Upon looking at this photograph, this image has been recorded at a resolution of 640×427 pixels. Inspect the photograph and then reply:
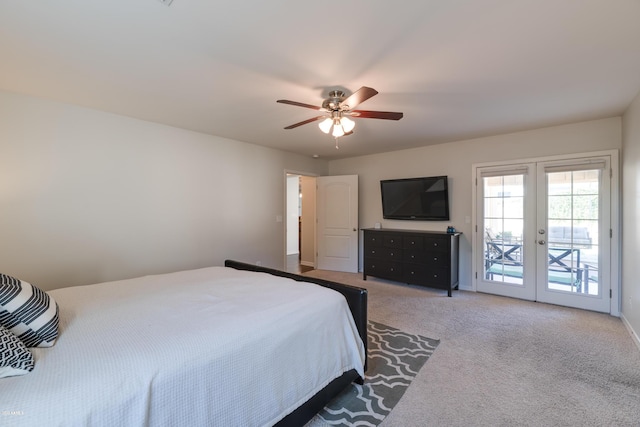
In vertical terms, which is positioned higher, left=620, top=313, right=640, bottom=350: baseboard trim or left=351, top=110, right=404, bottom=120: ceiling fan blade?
left=351, top=110, right=404, bottom=120: ceiling fan blade

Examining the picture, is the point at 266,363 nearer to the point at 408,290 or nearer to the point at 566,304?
the point at 408,290

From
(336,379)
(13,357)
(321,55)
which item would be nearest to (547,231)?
(336,379)

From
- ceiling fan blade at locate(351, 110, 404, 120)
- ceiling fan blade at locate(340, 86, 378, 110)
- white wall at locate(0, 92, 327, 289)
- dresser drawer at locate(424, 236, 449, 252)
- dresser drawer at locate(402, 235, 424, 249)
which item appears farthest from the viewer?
dresser drawer at locate(402, 235, 424, 249)

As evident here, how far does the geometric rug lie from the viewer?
1.80 metres

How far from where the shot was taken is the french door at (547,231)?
11.5 ft

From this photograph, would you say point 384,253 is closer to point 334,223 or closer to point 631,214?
point 334,223

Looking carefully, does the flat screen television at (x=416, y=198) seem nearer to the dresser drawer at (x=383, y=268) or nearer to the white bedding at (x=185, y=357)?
the dresser drawer at (x=383, y=268)

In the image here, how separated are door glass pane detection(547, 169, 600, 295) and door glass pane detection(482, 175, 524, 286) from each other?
338 mm

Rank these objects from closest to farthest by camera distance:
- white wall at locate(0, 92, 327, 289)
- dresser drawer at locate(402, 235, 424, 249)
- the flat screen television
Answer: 1. white wall at locate(0, 92, 327, 289)
2. dresser drawer at locate(402, 235, 424, 249)
3. the flat screen television

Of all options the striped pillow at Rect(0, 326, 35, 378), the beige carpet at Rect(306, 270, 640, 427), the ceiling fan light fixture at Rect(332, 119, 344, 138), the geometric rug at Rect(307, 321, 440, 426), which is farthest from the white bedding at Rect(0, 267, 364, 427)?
the ceiling fan light fixture at Rect(332, 119, 344, 138)

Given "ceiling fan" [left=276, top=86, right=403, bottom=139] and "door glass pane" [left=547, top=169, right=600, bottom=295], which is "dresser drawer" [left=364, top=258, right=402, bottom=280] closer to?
"door glass pane" [left=547, top=169, right=600, bottom=295]

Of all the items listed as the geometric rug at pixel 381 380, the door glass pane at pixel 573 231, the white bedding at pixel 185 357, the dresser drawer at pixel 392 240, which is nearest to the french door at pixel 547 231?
the door glass pane at pixel 573 231

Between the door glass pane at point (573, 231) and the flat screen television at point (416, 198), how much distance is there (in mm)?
1379

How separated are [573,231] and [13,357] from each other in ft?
16.9
